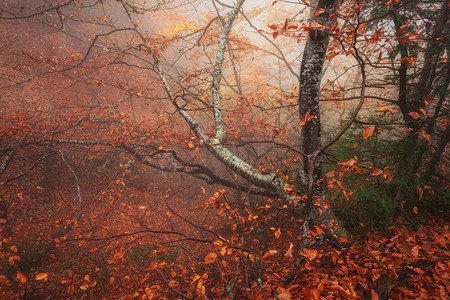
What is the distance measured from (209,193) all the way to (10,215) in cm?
881

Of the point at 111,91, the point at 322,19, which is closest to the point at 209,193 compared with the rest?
the point at 322,19

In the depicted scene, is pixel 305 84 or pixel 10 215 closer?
pixel 305 84

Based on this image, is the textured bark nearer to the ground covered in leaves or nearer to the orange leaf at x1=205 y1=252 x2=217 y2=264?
the ground covered in leaves

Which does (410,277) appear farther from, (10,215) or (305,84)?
(10,215)

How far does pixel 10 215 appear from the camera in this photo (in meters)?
9.16

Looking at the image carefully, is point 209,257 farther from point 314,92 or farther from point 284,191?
point 314,92

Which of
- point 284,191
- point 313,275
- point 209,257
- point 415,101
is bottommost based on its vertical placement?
point 313,275

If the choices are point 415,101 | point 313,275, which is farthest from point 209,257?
point 415,101

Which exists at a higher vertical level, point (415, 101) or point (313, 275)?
point (415, 101)

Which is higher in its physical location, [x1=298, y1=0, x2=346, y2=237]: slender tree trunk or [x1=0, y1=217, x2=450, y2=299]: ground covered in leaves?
[x1=298, y1=0, x2=346, y2=237]: slender tree trunk

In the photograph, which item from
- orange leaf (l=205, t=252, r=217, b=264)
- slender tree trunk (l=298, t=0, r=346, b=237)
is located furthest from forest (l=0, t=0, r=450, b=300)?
orange leaf (l=205, t=252, r=217, b=264)

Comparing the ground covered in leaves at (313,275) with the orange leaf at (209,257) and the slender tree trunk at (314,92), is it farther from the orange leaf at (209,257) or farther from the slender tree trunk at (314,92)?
the slender tree trunk at (314,92)

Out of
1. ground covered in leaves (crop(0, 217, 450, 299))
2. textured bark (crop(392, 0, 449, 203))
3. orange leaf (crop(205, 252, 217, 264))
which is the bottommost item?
ground covered in leaves (crop(0, 217, 450, 299))

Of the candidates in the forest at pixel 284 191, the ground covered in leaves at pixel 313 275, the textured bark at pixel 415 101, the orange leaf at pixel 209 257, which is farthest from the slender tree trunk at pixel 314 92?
the textured bark at pixel 415 101
